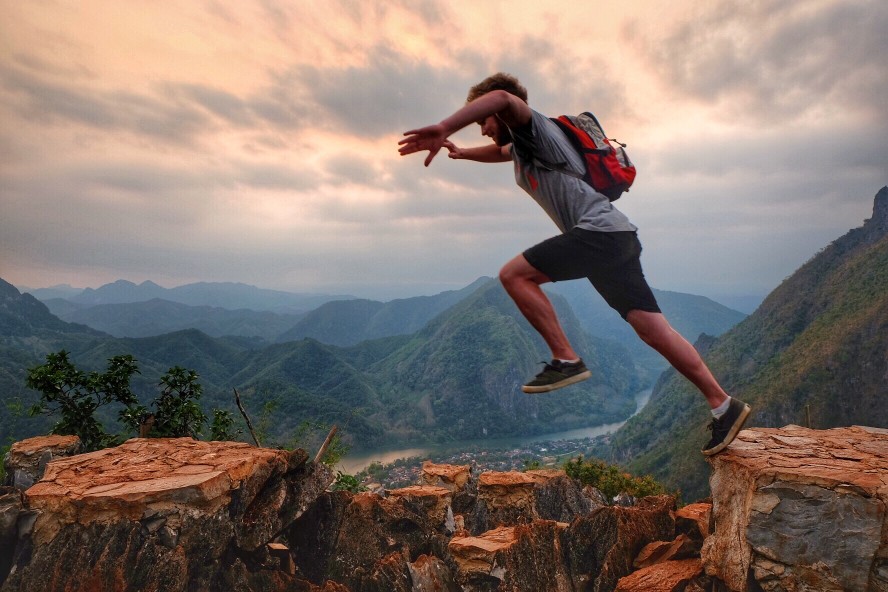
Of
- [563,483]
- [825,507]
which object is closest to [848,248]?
[563,483]

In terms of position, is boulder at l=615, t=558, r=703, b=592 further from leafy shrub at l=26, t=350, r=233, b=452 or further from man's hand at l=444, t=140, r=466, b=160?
leafy shrub at l=26, t=350, r=233, b=452

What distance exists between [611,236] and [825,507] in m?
3.50

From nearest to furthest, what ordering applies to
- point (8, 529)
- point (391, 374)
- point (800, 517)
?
point (800, 517) → point (8, 529) → point (391, 374)

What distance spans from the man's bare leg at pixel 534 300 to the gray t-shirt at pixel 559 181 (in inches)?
15.5

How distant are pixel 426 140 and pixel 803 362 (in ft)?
200

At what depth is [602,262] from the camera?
2.86 metres

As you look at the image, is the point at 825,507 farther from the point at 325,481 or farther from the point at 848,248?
the point at 848,248

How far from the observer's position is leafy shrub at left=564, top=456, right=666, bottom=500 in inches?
669

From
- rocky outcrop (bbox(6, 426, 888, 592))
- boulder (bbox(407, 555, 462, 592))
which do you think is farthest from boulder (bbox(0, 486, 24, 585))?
boulder (bbox(407, 555, 462, 592))

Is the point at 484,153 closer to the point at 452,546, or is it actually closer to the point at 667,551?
the point at 667,551

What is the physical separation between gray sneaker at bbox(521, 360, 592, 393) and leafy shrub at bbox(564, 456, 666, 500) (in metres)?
15.3

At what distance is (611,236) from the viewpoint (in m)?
2.83

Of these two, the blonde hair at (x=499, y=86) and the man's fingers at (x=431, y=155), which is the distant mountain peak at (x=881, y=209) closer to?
the blonde hair at (x=499, y=86)

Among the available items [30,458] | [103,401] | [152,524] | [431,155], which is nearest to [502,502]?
[152,524]
